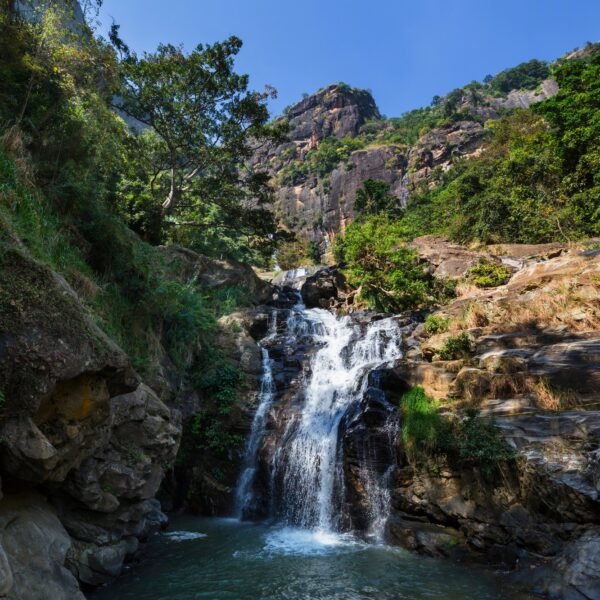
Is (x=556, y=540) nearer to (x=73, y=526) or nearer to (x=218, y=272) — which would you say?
(x=73, y=526)

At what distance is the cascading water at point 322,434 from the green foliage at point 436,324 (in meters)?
1.26

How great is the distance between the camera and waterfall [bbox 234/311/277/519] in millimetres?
11930

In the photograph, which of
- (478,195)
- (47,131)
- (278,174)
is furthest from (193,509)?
(278,174)

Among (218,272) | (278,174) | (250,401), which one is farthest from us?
(278,174)

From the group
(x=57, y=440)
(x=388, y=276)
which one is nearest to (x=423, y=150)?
(x=388, y=276)

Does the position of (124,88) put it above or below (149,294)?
above

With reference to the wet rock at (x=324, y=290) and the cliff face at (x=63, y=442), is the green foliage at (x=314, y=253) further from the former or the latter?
the cliff face at (x=63, y=442)

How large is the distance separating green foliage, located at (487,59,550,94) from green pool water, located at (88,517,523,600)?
341 feet

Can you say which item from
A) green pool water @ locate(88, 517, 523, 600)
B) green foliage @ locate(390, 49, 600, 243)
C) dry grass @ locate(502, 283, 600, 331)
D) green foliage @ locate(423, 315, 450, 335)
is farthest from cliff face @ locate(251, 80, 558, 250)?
green pool water @ locate(88, 517, 523, 600)

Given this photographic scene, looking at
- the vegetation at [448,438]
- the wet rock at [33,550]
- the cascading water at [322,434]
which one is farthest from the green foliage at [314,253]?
the wet rock at [33,550]

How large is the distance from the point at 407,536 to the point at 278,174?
80193 mm

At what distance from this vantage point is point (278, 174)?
83.3 m

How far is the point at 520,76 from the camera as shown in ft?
304

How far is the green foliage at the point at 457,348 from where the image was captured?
40.4 feet
